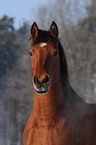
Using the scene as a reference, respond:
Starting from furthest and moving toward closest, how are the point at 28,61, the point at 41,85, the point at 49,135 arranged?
1. the point at 28,61
2. the point at 49,135
3. the point at 41,85

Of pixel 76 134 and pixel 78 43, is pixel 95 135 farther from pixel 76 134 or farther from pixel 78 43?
pixel 78 43

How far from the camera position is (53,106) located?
117 inches

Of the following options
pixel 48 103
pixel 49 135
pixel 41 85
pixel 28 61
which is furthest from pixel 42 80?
pixel 28 61

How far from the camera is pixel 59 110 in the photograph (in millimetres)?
3004

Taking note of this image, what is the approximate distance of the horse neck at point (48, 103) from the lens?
2.93m

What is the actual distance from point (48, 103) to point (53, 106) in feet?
0.27

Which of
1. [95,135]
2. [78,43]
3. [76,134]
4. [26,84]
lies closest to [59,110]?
[76,134]

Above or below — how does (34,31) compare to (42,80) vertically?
above

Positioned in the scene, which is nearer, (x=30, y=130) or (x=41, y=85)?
(x=41, y=85)

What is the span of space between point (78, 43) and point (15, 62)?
8333 millimetres

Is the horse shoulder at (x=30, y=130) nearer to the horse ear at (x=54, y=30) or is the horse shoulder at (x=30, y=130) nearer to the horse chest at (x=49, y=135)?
the horse chest at (x=49, y=135)

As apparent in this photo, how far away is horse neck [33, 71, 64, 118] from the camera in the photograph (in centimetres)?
293

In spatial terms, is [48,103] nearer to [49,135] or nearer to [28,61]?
[49,135]

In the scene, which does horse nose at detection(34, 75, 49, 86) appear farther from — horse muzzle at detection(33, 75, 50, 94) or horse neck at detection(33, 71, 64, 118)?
horse neck at detection(33, 71, 64, 118)
